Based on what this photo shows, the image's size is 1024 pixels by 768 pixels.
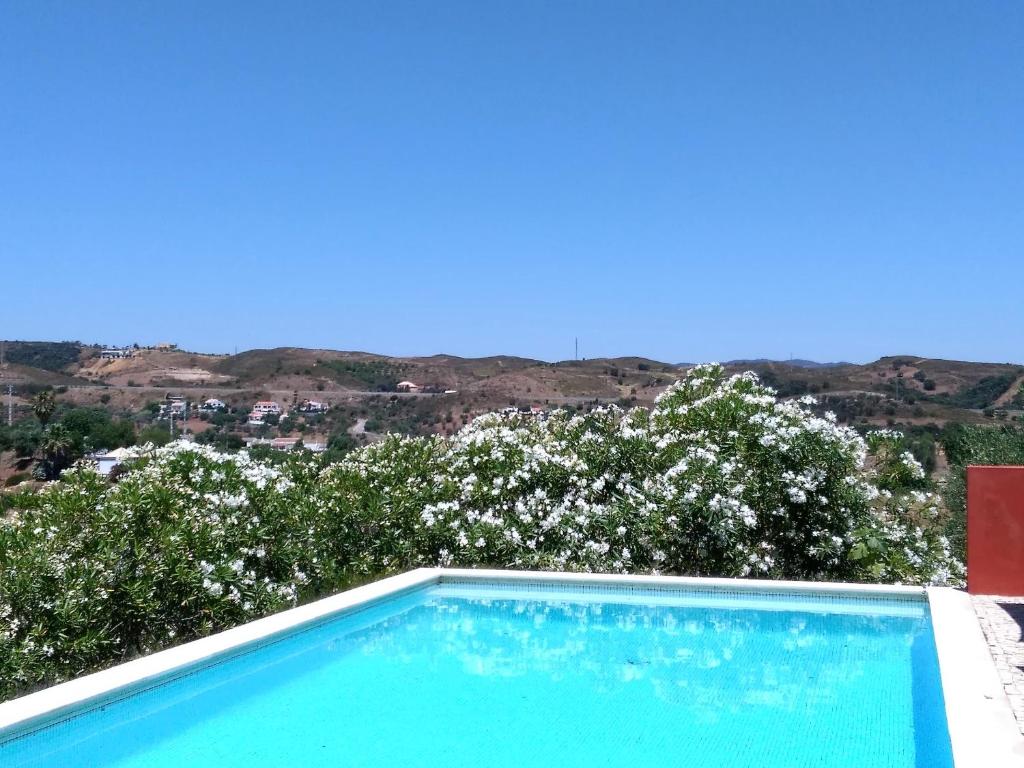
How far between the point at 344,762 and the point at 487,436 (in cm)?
459

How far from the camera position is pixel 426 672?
5.14m

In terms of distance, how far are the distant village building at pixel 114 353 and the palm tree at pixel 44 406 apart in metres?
A: 15.0

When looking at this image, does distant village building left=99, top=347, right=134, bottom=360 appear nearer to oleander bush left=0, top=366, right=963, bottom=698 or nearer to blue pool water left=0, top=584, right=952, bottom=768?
oleander bush left=0, top=366, right=963, bottom=698

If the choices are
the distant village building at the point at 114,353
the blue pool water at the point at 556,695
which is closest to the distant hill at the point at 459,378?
the distant village building at the point at 114,353

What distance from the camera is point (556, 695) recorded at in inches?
187

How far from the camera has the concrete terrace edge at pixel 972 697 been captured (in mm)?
3434

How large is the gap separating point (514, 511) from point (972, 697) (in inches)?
164

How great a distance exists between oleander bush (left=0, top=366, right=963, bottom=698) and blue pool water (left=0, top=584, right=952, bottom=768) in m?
0.82

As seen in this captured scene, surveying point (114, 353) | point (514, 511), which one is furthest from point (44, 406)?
point (514, 511)

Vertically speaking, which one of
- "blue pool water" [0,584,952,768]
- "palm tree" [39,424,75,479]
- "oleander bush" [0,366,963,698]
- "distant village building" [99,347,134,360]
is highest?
"distant village building" [99,347,134,360]

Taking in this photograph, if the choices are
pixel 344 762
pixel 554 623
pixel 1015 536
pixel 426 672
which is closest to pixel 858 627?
pixel 1015 536

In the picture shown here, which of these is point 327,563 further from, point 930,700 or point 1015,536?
point 1015,536

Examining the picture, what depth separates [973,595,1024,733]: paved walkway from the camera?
424cm

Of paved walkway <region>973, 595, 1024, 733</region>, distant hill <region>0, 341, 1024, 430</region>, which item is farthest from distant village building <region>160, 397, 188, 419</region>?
paved walkway <region>973, 595, 1024, 733</region>
